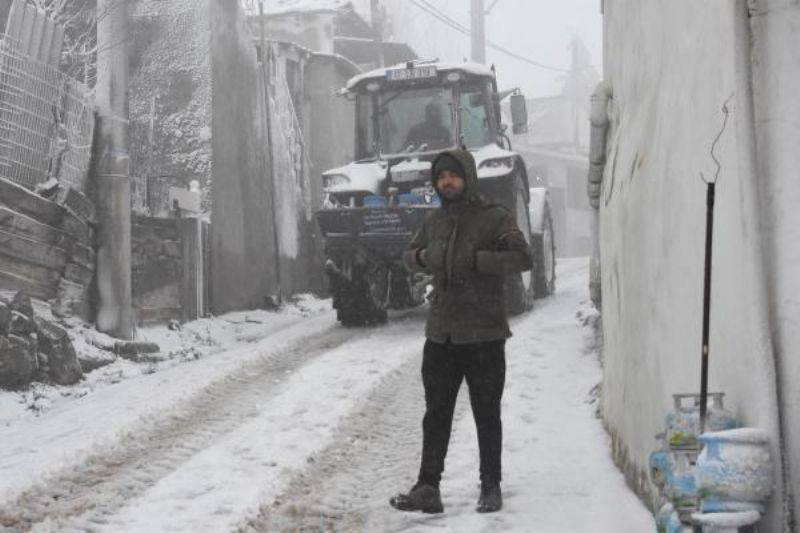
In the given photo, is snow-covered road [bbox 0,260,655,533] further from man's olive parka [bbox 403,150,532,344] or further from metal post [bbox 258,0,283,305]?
metal post [bbox 258,0,283,305]

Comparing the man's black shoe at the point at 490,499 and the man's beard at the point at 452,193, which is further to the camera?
the man's beard at the point at 452,193

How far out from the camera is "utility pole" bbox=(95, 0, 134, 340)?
926 centimetres

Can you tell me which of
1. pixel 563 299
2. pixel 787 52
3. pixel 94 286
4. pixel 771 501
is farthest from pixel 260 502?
pixel 563 299

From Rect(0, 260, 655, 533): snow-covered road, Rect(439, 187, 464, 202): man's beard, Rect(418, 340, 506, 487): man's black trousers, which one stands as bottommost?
Rect(0, 260, 655, 533): snow-covered road

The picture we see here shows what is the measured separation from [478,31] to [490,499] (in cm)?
2473

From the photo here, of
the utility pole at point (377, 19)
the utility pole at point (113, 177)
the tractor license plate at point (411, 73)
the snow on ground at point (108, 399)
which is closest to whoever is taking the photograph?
the snow on ground at point (108, 399)

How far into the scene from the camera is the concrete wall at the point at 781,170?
2260 mm

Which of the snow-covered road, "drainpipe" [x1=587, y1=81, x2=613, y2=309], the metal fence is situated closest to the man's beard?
the snow-covered road

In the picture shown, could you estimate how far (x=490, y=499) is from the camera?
3.98m

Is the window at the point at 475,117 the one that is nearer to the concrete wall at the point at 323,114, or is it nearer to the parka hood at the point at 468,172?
the parka hood at the point at 468,172

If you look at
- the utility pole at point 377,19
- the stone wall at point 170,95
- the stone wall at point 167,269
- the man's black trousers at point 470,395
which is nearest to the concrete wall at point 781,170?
the man's black trousers at point 470,395

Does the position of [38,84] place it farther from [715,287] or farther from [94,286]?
[715,287]

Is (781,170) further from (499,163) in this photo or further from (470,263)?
(499,163)

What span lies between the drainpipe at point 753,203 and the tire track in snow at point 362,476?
2.00 m
